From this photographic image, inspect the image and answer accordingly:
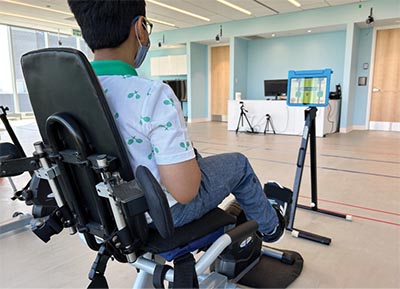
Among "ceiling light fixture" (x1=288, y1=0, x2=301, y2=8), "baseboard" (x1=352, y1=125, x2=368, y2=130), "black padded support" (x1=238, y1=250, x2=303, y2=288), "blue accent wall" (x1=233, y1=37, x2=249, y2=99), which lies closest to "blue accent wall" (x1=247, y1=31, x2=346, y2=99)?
"blue accent wall" (x1=233, y1=37, x2=249, y2=99)

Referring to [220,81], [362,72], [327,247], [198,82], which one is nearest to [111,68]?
[327,247]

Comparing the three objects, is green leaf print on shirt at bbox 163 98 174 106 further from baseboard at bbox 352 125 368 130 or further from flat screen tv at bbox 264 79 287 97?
baseboard at bbox 352 125 368 130

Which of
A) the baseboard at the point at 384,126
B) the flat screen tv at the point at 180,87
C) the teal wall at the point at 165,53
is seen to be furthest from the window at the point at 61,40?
the baseboard at the point at 384,126

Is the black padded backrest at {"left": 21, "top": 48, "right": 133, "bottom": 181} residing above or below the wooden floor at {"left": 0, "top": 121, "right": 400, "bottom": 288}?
above

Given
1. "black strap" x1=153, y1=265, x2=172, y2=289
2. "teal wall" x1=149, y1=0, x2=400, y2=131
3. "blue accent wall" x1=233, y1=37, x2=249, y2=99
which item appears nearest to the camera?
"black strap" x1=153, y1=265, x2=172, y2=289

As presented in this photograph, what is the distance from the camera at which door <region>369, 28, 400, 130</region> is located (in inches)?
297

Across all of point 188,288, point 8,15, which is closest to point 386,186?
point 188,288

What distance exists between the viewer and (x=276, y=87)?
26.0ft

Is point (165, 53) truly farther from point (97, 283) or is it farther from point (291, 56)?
point (97, 283)

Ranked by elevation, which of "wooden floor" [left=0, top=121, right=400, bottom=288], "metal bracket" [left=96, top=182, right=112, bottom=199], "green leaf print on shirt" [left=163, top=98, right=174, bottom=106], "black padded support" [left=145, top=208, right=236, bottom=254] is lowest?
"wooden floor" [left=0, top=121, right=400, bottom=288]

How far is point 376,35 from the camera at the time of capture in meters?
7.66

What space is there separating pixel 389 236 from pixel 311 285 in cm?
94

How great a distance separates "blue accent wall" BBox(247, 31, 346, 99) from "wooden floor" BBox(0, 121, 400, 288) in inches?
195

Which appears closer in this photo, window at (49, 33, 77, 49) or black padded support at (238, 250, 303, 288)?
black padded support at (238, 250, 303, 288)
